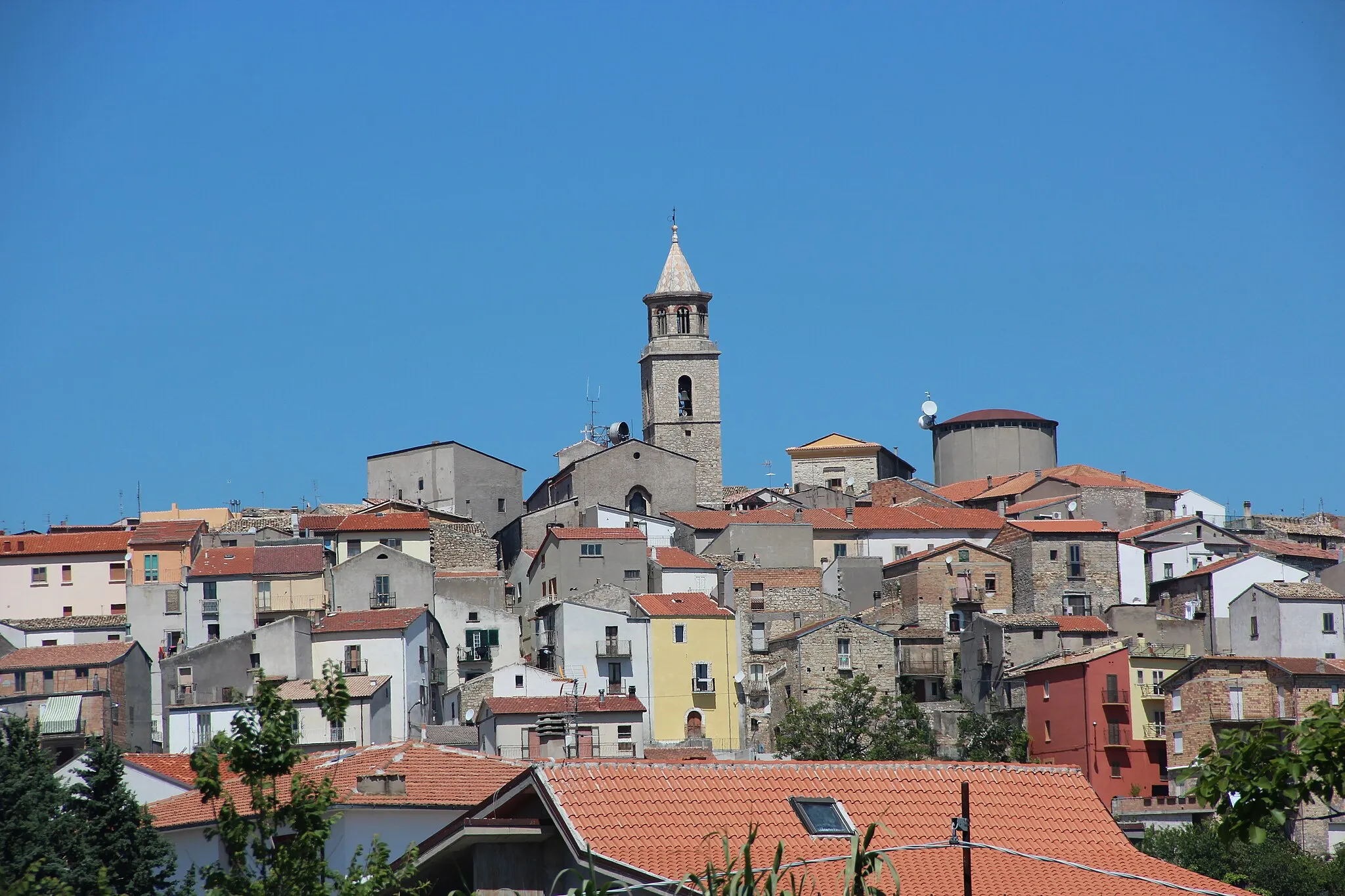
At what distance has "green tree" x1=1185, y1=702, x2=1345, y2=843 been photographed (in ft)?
39.4

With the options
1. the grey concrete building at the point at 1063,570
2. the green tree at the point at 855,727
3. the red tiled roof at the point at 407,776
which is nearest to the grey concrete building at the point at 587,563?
the green tree at the point at 855,727

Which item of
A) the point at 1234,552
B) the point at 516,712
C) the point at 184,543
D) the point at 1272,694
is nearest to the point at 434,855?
the point at 516,712

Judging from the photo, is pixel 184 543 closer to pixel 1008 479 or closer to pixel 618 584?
pixel 618 584

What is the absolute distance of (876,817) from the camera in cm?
1936

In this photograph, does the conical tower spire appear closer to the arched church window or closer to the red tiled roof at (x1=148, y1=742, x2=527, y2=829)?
the arched church window

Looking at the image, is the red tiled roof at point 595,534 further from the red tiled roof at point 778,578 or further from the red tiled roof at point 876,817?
the red tiled roof at point 876,817

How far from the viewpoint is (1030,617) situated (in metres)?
64.7

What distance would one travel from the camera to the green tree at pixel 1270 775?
12.0 metres

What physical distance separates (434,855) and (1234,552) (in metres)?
62.1

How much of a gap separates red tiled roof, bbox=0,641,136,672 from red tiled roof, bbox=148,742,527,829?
35361mm

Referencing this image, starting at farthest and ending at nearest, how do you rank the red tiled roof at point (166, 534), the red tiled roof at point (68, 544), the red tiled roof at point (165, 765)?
the red tiled roof at point (68, 544) → the red tiled roof at point (166, 534) → the red tiled roof at point (165, 765)

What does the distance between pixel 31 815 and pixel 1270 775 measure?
72.4 ft

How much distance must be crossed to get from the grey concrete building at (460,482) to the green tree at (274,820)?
65068mm

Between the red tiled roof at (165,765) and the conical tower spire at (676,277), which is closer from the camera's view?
the red tiled roof at (165,765)
